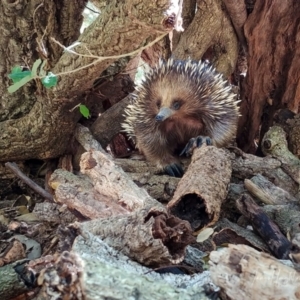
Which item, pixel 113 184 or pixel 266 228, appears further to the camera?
pixel 113 184

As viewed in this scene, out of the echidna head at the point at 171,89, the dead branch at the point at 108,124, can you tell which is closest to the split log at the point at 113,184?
the dead branch at the point at 108,124

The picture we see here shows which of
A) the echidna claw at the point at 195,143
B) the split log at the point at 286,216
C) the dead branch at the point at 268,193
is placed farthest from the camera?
the echidna claw at the point at 195,143

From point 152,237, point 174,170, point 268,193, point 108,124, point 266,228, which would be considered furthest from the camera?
point 108,124

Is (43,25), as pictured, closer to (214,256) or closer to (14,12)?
(14,12)

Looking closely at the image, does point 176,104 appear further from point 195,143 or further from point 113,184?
point 113,184

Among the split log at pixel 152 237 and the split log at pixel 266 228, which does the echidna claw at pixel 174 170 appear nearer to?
the split log at pixel 266 228

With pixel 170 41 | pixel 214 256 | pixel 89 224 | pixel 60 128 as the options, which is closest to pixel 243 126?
pixel 170 41

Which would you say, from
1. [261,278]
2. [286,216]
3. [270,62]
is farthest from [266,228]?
[270,62]

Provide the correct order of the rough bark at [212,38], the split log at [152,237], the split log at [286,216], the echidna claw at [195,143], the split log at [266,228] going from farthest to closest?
1. the rough bark at [212,38]
2. the echidna claw at [195,143]
3. the split log at [286,216]
4. the split log at [266,228]
5. the split log at [152,237]
